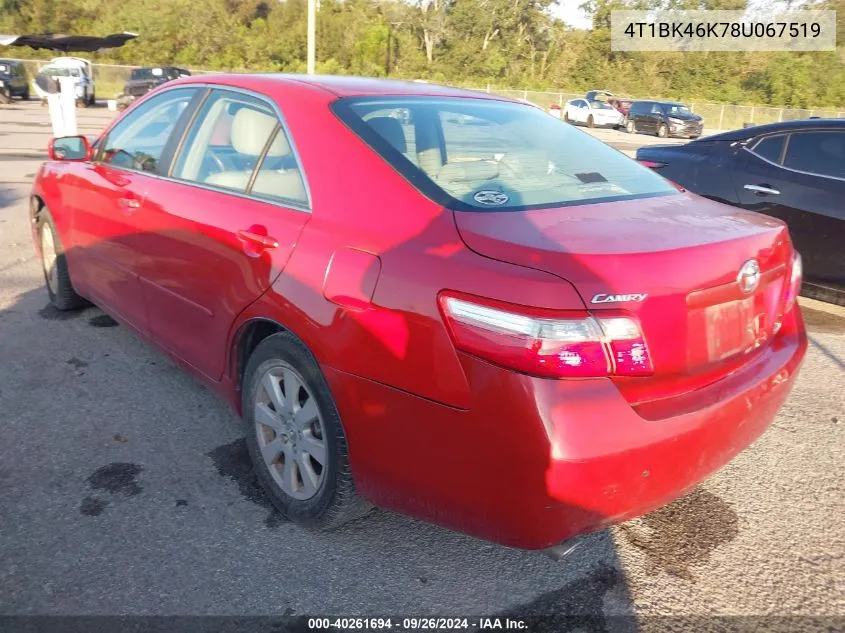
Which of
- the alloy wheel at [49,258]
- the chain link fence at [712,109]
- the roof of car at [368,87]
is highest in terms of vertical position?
the roof of car at [368,87]

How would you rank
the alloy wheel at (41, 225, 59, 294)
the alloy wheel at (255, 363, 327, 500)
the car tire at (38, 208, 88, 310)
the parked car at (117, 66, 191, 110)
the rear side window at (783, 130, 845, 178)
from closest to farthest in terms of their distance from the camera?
the alloy wheel at (255, 363, 327, 500), the car tire at (38, 208, 88, 310), the alloy wheel at (41, 225, 59, 294), the rear side window at (783, 130, 845, 178), the parked car at (117, 66, 191, 110)

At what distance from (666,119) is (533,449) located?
3419 centimetres

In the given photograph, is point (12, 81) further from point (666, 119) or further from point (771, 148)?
point (771, 148)

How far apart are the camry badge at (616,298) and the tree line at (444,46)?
46972 millimetres

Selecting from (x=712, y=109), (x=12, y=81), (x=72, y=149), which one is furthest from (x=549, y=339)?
(x=712, y=109)

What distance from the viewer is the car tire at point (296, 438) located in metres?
2.51

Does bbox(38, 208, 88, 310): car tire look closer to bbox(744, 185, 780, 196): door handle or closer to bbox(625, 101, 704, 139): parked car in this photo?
bbox(744, 185, 780, 196): door handle

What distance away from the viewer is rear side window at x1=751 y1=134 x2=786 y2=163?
582 centimetres

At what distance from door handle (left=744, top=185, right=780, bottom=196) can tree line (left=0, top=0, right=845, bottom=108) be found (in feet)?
143

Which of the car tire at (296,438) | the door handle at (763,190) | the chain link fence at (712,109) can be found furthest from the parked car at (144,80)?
the car tire at (296,438)

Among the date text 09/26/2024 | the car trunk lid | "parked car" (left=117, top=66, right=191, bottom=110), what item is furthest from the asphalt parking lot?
"parked car" (left=117, top=66, right=191, bottom=110)

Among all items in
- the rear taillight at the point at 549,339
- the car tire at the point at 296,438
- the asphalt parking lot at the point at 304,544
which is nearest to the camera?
the rear taillight at the point at 549,339

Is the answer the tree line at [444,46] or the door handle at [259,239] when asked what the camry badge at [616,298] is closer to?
the door handle at [259,239]

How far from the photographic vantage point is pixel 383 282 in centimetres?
222
